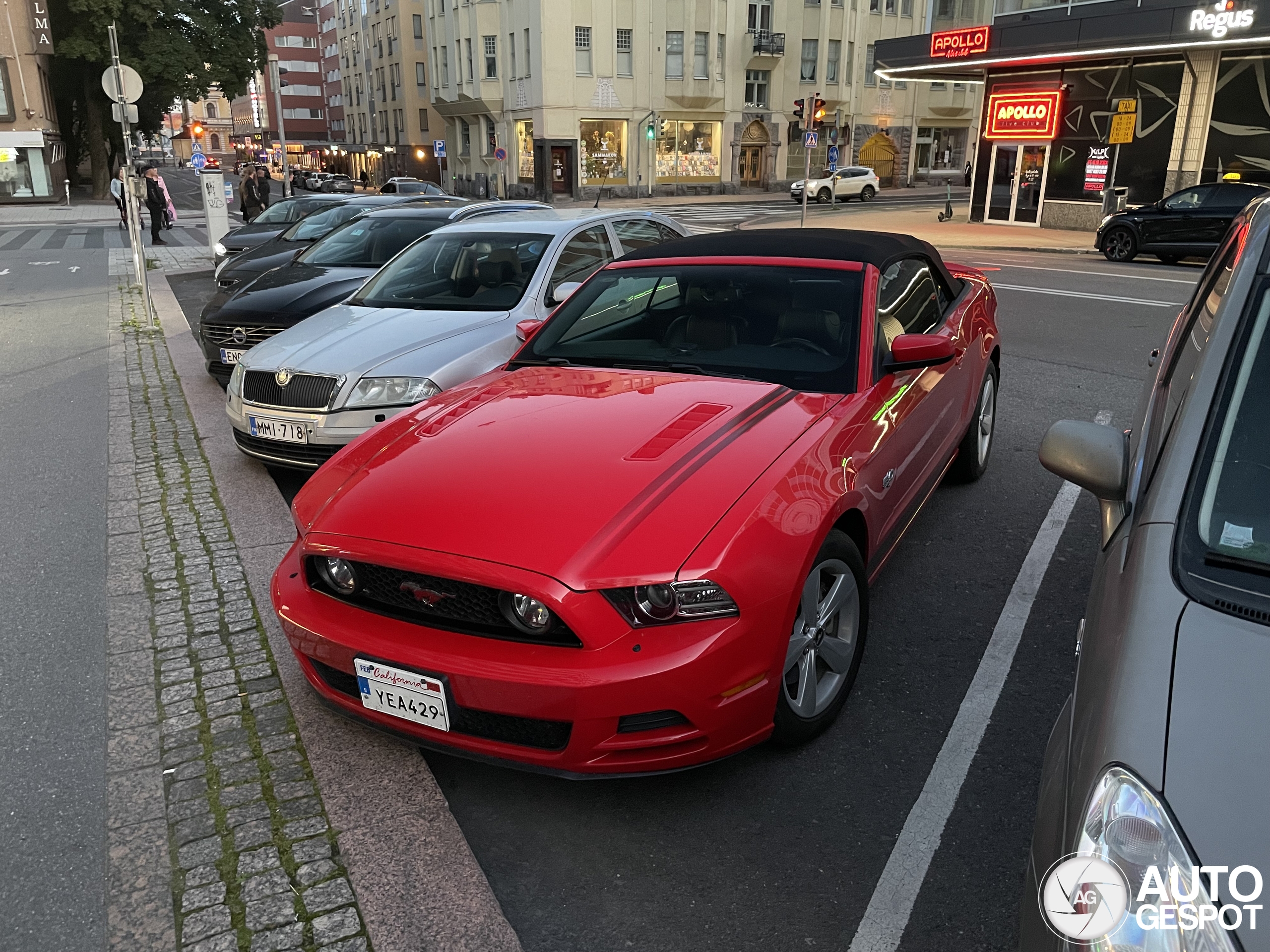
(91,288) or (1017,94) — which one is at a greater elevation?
(1017,94)

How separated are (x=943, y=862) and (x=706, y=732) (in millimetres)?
784

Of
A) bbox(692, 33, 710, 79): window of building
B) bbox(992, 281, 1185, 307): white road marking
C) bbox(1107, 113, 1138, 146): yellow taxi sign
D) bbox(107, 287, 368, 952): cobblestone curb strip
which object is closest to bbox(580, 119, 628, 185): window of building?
bbox(692, 33, 710, 79): window of building

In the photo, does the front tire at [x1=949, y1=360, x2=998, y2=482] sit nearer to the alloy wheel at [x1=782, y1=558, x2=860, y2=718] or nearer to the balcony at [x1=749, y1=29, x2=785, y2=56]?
the alloy wheel at [x1=782, y1=558, x2=860, y2=718]

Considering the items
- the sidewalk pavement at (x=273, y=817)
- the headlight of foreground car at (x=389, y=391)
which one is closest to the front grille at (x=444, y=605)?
the sidewalk pavement at (x=273, y=817)

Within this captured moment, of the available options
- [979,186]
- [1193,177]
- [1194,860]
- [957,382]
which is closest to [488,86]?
[979,186]

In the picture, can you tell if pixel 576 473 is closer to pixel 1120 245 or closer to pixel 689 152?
pixel 1120 245

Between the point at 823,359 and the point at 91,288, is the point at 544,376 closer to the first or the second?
the point at 823,359

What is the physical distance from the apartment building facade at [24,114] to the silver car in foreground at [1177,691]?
5065 cm

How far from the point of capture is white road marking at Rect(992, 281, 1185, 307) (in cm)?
1307

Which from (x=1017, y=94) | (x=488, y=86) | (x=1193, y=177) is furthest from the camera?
(x=488, y=86)

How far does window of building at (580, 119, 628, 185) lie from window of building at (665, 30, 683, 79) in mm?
3735

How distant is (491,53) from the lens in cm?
5303

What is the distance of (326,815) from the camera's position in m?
2.93

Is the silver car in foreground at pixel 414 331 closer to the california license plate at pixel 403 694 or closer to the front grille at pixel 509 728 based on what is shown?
the california license plate at pixel 403 694
